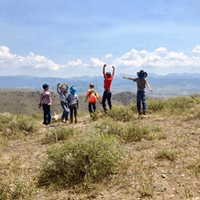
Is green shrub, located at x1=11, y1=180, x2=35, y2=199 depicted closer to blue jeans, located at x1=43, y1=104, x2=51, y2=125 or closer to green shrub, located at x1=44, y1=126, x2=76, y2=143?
green shrub, located at x1=44, y1=126, x2=76, y2=143

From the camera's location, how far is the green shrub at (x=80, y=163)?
4514 mm

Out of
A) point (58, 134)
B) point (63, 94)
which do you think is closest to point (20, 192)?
point (58, 134)

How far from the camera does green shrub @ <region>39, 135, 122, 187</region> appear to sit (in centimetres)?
451

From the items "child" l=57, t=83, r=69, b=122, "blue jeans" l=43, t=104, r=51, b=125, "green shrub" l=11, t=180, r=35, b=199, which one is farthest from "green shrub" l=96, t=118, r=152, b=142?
"blue jeans" l=43, t=104, r=51, b=125

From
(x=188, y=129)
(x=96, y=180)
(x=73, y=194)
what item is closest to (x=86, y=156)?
(x=96, y=180)

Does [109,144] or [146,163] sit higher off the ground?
[109,144]

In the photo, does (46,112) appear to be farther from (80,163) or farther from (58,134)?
(80,163)

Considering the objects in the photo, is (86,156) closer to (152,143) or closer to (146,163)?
(146,163)

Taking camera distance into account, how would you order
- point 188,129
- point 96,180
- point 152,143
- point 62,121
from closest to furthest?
point 96,180 < point 152,143 < point 188,129 < point 62,121

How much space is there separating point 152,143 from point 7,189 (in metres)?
3.75

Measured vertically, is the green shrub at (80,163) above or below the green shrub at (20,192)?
above

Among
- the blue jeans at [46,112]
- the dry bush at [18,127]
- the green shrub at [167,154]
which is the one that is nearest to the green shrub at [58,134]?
the dry bush at [18,127]

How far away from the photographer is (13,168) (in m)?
5.42

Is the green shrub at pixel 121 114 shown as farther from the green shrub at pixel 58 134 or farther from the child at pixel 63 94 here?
Result: the green shrub at pixel 58 134
